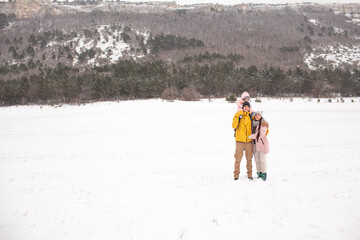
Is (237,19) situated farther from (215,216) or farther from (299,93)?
(215,216)

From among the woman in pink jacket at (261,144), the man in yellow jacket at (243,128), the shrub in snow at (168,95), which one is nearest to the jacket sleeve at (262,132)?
the woman in pink jacket at (261,144)

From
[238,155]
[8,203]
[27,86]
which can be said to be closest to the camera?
[8,203]

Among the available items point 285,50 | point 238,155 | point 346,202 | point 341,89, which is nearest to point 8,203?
point 238,155

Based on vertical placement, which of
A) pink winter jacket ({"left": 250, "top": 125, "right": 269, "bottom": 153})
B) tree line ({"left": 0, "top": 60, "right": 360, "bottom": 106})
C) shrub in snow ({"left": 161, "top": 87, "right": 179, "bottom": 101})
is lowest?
pink winter jacket ({"left": 250, "top": 125, "right": 269, "bottom": 153})

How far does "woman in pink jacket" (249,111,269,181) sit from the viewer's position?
555 cm

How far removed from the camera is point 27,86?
44.4 metres

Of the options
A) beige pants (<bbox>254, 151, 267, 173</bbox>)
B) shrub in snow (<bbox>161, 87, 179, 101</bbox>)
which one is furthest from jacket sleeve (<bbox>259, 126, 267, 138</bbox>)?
shrub in snow (<bbox>161, 87, 179, 101</bbox>)

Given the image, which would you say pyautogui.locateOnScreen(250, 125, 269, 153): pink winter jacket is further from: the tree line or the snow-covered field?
the tree line

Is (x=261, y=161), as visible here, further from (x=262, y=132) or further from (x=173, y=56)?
(x=173, y=56)

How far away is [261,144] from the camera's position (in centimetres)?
574

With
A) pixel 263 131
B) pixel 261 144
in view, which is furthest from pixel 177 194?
pixel 263 131

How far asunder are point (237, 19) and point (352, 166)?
191980mm

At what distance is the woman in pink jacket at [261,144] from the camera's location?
555cm

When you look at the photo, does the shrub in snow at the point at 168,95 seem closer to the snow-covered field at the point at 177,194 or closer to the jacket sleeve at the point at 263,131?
the snow-covered field at the point at 177,194
